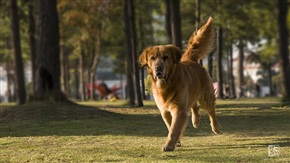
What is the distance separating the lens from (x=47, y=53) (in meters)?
18.8

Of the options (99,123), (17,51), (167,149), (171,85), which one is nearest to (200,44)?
(171,85)

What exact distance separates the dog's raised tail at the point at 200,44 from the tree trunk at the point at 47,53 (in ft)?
29.6

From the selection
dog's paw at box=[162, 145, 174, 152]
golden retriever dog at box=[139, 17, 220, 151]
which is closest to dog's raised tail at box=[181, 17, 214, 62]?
golden retriever dog at box=[139, 17, 220, 151]

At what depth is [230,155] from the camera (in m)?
7.24

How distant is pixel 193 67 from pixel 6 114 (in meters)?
8.24

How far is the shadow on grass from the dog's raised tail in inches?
63.4

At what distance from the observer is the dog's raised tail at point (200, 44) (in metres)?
10.4

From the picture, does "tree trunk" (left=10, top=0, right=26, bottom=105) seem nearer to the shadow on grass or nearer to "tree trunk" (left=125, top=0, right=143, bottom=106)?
Result: "tree trunk" (left=125, top=0, right=143, bottom=106)

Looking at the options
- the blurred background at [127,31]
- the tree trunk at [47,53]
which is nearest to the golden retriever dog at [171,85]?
the tree trunk at [47,53]

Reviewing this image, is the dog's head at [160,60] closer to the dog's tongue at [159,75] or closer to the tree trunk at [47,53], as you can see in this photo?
the dog's tongue at [159,75]

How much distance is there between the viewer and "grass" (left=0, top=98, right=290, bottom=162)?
24.2 feet

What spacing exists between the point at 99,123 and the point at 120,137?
10.4ft

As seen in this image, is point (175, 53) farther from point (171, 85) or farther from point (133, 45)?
point (133, 45)

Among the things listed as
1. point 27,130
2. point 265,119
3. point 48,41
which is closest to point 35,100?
point 48,41
